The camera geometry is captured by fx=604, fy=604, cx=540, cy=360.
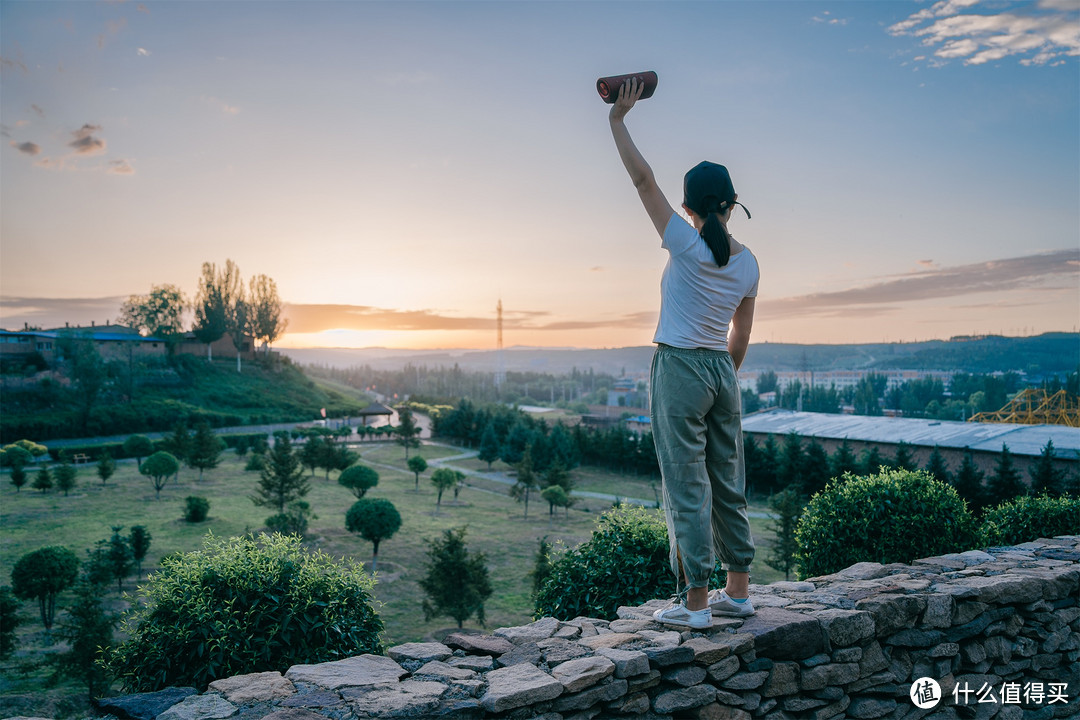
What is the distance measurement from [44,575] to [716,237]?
13.7 metres

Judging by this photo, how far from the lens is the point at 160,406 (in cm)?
4588

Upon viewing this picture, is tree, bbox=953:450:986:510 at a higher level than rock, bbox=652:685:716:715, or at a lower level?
lower

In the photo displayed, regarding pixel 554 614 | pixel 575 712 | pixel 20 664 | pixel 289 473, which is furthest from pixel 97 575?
pixel 575 712

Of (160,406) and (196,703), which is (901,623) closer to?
(196,703)

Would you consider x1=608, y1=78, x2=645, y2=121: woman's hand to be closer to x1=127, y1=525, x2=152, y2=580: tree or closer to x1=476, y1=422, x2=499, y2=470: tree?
x1=127, y1=525, x2=152, y2=580: tree

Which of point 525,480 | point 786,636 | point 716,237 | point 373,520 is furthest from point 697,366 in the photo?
point 525,480

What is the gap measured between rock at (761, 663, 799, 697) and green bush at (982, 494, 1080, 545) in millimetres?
4950

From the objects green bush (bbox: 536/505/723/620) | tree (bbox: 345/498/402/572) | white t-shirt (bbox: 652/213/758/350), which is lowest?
tree (bbox: 345/498/402/572)

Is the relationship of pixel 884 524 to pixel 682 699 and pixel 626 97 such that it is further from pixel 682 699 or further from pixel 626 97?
pixel 626 97

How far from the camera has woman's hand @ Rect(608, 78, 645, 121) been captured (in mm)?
2666

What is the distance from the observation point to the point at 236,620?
3277 millimetres

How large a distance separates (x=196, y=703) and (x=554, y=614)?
2502 millimetres

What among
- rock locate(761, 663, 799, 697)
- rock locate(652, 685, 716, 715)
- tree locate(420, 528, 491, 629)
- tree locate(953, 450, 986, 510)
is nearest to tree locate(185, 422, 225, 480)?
tree locate(420, 528, 491, 629)

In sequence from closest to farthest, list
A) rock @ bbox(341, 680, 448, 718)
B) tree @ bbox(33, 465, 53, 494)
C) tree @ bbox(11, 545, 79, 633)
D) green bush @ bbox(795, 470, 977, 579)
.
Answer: rock @ bbox(341, 680, 448, 718), green bush @ bbox(795, 470, 977, 579), tree @ bbox(11, 545, 79, 633), tree @ bbox(33, 465, 53, 494)
